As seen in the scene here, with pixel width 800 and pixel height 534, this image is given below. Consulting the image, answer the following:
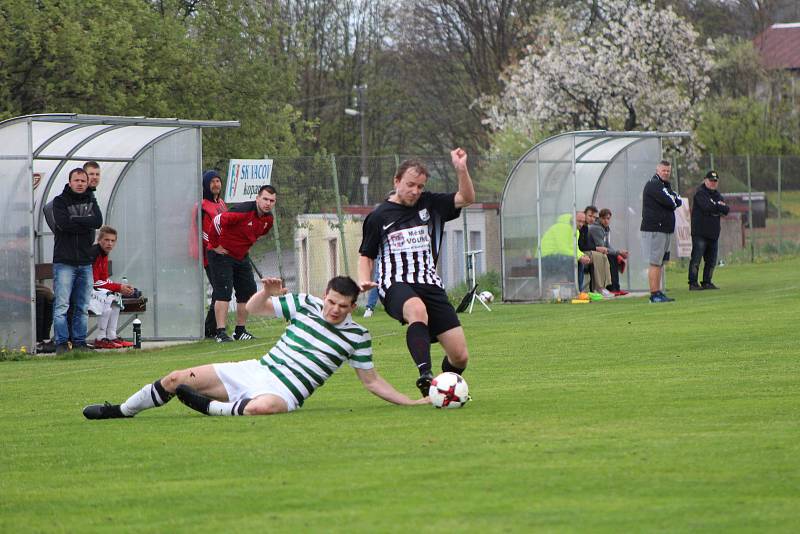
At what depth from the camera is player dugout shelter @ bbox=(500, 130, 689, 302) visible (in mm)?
26188

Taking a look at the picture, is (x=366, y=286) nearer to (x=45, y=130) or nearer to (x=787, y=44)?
(x=45, y=130)

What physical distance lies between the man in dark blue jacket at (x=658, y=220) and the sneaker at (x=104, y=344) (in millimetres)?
9036

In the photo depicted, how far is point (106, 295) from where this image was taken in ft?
61.0

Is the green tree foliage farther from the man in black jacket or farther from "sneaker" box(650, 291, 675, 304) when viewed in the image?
"sneaker" box(650, 291, 675, 304)

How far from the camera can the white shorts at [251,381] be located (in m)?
9.83

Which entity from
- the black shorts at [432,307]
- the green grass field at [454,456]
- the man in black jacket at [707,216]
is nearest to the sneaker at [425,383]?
the green grass field at [454,456]

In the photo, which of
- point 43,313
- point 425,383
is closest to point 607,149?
point 43,313

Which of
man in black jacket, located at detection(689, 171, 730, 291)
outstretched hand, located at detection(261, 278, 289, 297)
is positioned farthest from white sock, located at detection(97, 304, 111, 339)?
man in black jacket, located at detection(689, 171, 730, 291)

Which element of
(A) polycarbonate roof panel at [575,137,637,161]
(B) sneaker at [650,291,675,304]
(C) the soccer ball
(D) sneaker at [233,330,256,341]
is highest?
(A) polycarbonate roof panel at [575,137,637,161]

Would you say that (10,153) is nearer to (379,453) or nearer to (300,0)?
(379,453)

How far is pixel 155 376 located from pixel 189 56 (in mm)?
27679

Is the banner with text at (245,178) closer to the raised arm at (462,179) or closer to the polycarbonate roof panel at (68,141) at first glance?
the polycarbonate roof panel at (68,141)

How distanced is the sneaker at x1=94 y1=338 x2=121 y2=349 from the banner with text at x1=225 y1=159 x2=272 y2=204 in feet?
13.7

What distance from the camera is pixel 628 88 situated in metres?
51.2
